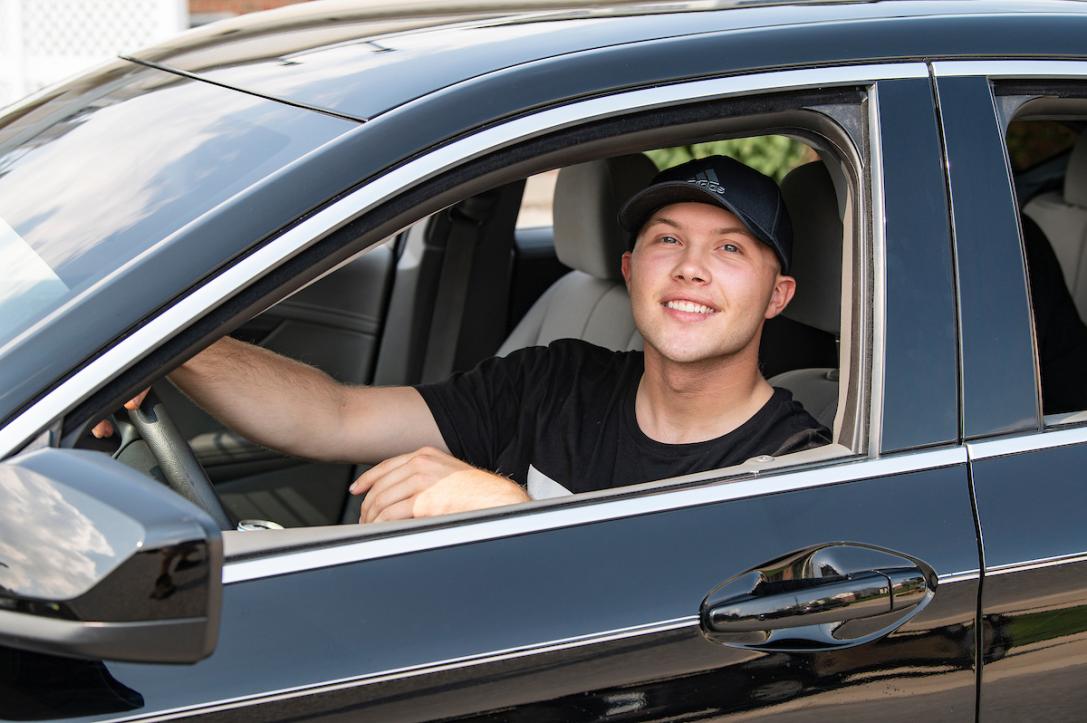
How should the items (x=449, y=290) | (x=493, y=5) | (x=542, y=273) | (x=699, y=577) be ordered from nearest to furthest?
1. (x=699, y=577)
2. (x=493, y=5)
3. (x=449, y=290)
4. (x=542, y=273)

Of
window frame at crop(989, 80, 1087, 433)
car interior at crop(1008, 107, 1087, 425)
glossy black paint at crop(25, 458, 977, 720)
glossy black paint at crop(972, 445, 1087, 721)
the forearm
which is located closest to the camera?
glossy black paint at crop(25, 458, 977, 720)

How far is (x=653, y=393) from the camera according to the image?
2307 mm

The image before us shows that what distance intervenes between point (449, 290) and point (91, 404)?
2303 millimetres

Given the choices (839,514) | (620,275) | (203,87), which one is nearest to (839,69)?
(839,514)

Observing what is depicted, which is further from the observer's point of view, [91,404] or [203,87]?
[203,87]

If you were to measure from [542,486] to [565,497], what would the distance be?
0.65m

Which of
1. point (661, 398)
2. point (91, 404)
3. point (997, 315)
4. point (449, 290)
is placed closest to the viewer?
point (91, 404)

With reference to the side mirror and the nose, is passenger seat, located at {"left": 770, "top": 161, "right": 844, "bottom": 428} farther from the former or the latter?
the side mirror

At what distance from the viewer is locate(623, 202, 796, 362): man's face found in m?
2.20

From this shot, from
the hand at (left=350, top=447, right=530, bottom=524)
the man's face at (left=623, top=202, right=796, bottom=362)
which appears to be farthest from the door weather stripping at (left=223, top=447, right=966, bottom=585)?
the man's face at (left=623, top=202, right=796, bottom=362)

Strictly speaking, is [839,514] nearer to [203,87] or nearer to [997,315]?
[997,315]

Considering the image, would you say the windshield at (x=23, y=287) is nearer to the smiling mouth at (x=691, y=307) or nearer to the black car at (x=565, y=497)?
the black car at (x=565, y=497)

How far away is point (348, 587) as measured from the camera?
144cm

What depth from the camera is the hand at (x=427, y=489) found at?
1811 mm
